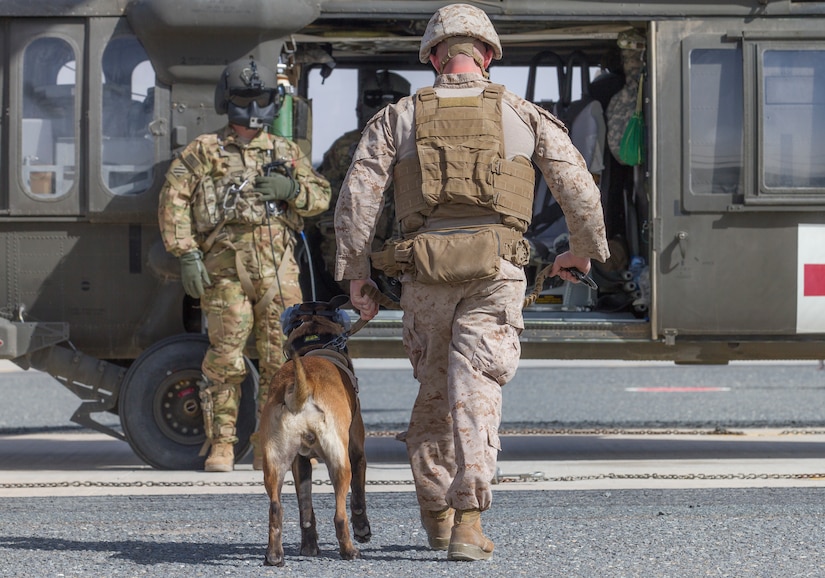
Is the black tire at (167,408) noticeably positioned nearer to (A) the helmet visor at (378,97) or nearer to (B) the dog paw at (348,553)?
(A) the helmet visor at (378,97)

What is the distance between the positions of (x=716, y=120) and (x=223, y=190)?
2.85m

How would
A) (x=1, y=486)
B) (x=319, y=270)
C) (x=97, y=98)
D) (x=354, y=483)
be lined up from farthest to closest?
1. (x=319, y=270)
2. (x=97, y=98)
3. (x=1, y=486)
4. (x=354, y=483)

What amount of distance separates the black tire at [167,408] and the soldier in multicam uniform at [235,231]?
19cm

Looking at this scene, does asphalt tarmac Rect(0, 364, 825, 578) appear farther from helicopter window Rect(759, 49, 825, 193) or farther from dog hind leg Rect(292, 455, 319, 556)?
helicopter window Rect(759, 49, 825, 193)

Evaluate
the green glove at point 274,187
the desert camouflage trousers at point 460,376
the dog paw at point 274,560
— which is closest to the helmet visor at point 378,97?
the green glove at point 274,187

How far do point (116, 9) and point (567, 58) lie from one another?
3.01 metres

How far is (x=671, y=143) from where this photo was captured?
7988mm

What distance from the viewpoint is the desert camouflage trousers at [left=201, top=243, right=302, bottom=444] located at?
7574mm

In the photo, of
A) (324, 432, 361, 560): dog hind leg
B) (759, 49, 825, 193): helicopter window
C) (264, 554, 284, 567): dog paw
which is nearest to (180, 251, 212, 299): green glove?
(324, 432, 361, 560): dog hind leg

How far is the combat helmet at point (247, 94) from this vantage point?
7461 millimetres

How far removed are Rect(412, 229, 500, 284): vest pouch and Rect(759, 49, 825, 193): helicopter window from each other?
349cm

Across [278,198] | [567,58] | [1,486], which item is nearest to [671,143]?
[567,58]

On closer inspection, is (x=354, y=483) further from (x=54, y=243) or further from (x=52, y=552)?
(x=54, y=243)

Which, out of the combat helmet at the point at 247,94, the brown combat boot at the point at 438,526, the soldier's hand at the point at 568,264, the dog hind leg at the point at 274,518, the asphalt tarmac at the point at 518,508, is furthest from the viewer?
the combat helmet at the point at 247,94
